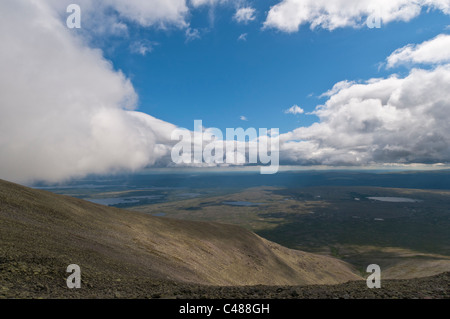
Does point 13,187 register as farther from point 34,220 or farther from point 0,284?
point 0,284

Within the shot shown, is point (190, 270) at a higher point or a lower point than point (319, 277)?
higher

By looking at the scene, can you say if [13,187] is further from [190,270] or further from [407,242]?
[407,242]

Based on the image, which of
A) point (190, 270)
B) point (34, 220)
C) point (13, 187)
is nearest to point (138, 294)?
point (190, 270)
